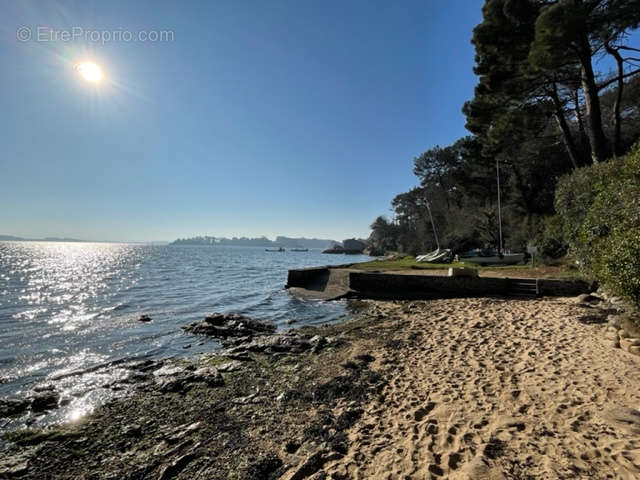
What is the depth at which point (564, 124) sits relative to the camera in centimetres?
1561

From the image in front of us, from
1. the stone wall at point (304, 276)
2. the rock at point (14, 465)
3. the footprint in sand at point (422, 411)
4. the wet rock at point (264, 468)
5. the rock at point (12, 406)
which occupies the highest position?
the stone wall at point (304, 276)

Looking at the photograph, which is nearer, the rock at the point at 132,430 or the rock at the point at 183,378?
the rock at the point at 132,430

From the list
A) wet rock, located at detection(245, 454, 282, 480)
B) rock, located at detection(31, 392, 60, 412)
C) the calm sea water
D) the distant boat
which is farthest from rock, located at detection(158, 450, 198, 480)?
the distant boat

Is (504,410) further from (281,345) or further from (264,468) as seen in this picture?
(281,345)

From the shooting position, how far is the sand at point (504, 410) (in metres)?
3.12

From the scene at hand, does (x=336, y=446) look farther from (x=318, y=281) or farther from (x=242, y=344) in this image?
(x=318, y=281)

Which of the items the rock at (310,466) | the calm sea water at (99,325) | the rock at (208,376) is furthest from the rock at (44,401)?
the rock at (310,466)

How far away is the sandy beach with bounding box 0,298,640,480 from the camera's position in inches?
128

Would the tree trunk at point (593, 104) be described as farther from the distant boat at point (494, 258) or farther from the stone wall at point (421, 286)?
the distant boat at point (494, 258)

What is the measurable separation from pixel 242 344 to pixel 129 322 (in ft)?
20.9

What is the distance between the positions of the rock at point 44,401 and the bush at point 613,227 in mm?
11031

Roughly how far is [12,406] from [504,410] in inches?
338

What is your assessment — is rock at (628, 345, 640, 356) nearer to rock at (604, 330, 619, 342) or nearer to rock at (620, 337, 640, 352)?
rock at (620, 337, 640, 352)

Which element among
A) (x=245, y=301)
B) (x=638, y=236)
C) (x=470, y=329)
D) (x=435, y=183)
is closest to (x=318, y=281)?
(x=245, y=301)
